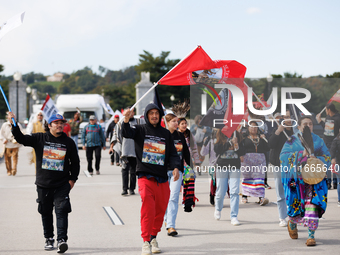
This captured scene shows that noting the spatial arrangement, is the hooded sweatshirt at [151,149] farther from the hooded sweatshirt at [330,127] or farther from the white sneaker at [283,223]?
the hooded sweatshirt at [330,127]

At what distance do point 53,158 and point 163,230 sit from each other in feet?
7.08

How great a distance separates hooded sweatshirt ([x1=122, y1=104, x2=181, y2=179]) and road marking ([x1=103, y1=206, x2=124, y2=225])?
220 cm

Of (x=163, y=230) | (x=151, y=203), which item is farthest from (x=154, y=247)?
(x=163, y=230)

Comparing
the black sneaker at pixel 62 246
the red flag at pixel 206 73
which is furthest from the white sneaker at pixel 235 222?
the black sneaker at pixel 62 246

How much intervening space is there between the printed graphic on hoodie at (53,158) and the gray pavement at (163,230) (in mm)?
1051

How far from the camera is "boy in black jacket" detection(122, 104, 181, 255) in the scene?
5.89 m

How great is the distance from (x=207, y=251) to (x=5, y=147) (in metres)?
10.5

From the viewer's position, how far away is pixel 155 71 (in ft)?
266

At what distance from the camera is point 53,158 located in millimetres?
6117

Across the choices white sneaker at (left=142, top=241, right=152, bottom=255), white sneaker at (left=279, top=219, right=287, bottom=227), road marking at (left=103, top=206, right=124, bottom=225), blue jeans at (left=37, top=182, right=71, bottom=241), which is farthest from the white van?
white sneaker at (left=142, top=241, right=152, bottom=255)

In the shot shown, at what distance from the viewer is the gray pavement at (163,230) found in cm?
617

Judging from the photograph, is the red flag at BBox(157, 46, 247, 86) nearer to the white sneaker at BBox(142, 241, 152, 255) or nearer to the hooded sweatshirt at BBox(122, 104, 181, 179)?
the hooded sweatshirt at BBox(122, 104, 181, 179)

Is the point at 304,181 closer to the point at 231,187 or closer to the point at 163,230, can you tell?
the point at 231,187

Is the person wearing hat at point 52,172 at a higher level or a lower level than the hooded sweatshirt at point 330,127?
lower
